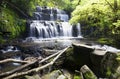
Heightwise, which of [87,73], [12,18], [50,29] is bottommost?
[87,73]

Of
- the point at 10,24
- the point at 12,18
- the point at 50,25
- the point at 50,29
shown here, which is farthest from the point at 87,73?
the point at 50,25

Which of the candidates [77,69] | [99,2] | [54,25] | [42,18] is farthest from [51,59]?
[42,18]

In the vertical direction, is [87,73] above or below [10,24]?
below

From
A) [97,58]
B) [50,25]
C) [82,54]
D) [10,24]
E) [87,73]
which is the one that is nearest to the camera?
[87,73]

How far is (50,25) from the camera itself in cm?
2395

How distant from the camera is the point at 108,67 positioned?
7129 millimetres

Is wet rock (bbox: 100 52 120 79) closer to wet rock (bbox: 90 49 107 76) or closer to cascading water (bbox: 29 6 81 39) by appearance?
wet rock (bbox: 90 49 107 76)

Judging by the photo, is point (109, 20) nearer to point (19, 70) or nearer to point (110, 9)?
point (110, 9)

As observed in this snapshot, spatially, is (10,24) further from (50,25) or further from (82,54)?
(82,54)

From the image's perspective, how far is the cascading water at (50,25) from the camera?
22.8m

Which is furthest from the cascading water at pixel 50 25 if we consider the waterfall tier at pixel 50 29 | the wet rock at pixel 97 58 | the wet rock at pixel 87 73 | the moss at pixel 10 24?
the wet rock at pixel 87 73

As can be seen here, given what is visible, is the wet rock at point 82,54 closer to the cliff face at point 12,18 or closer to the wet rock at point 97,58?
the wet rock at point 97,58

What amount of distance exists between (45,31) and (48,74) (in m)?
16.6

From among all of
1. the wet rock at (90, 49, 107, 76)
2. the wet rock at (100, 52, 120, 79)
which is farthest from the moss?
the wet rock at (100, 52, 120, 79)
